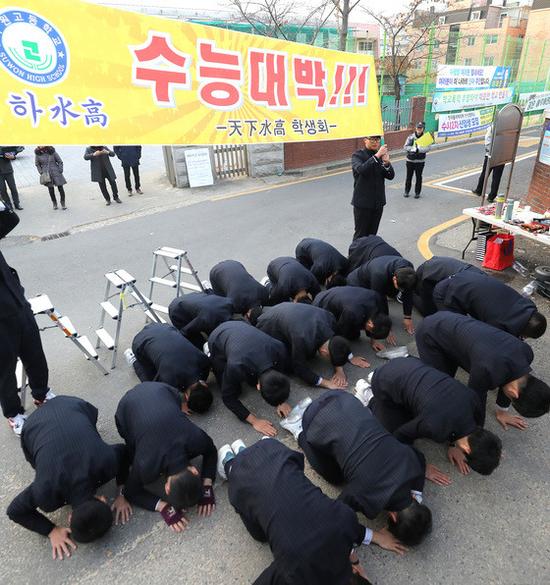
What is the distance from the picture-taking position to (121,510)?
9.61ft

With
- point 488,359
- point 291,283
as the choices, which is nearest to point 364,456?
point 488,359

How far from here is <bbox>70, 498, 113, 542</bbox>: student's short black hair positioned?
8.20 feet

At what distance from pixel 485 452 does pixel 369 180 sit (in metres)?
4.20

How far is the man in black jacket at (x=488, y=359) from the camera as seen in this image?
2.97 meters

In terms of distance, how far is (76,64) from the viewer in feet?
8.07

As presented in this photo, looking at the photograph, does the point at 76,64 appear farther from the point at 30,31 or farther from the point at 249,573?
the point at 249,573

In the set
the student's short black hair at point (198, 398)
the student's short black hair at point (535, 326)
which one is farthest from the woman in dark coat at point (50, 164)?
the student's short black hair at point (535, 326)

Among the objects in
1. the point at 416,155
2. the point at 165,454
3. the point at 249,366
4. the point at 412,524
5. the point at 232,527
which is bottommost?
the point at 232,527

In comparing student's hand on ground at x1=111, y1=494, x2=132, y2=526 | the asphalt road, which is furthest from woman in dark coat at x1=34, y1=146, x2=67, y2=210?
student's hand on ground at x1=111, y1=494, x2=132, y2=526

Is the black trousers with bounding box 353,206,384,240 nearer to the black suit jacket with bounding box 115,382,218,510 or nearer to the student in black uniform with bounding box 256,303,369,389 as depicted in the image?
the student in black uniform with bounding box 256,303,369,389

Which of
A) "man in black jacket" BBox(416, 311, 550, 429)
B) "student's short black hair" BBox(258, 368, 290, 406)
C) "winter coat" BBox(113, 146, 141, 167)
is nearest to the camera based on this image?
"man in black jacket" BBox(416, 311, 550, 429)

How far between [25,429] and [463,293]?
382cm

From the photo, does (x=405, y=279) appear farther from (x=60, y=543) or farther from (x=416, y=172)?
(x=416, y=172)

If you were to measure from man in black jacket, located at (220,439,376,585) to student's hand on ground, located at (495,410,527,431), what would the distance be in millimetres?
1709
